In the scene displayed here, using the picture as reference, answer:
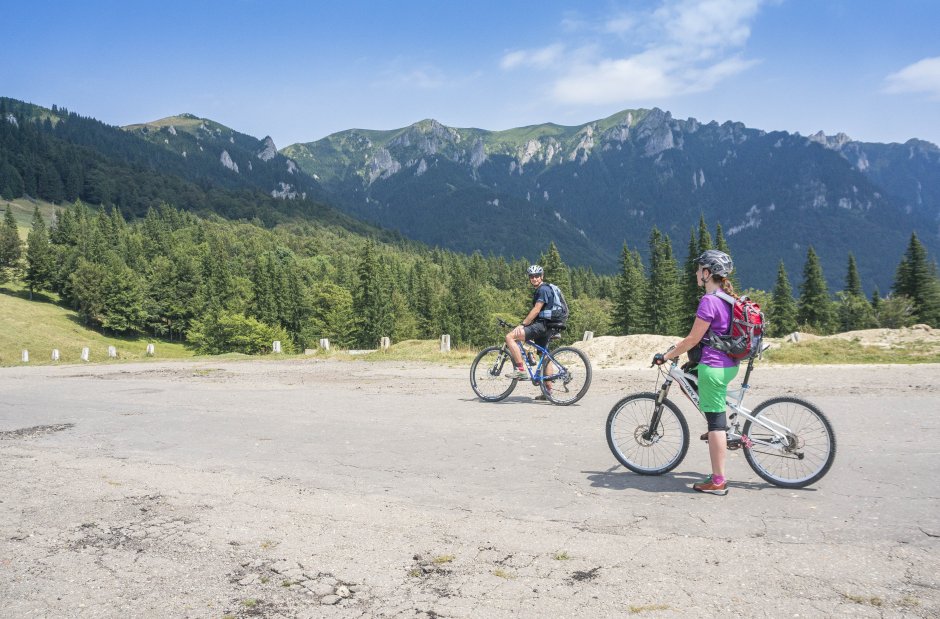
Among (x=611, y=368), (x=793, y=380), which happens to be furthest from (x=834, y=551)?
(x=611, y=368)

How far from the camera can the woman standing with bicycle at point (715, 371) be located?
568 cm

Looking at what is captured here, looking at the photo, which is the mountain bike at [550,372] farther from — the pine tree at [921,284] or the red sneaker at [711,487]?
the pine tree at [921,284]

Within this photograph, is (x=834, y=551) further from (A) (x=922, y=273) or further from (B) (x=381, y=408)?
(A) (x=922, y=273)

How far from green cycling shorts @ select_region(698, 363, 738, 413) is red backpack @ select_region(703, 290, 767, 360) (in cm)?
21

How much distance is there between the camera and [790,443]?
584 centimetres

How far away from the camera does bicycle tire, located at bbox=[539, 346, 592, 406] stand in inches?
436

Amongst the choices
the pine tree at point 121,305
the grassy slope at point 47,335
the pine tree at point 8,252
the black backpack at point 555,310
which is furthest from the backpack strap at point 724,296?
the pine tree at point 8,252

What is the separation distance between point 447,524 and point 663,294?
77.7 metres

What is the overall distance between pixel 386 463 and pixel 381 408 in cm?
403

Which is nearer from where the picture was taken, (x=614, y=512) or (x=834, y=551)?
(x=834, y=551)

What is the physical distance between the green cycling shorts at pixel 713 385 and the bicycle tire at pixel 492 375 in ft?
Result: 19.6

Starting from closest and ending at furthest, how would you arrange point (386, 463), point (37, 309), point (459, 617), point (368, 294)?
point (459, 617), point (386, 463), point (368, 294), point (37, 309)

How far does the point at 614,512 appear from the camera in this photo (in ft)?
17.2

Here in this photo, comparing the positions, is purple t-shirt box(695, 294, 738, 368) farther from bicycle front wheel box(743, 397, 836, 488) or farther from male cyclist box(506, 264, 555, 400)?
male cyclist box(506, 264, 555, 400)
